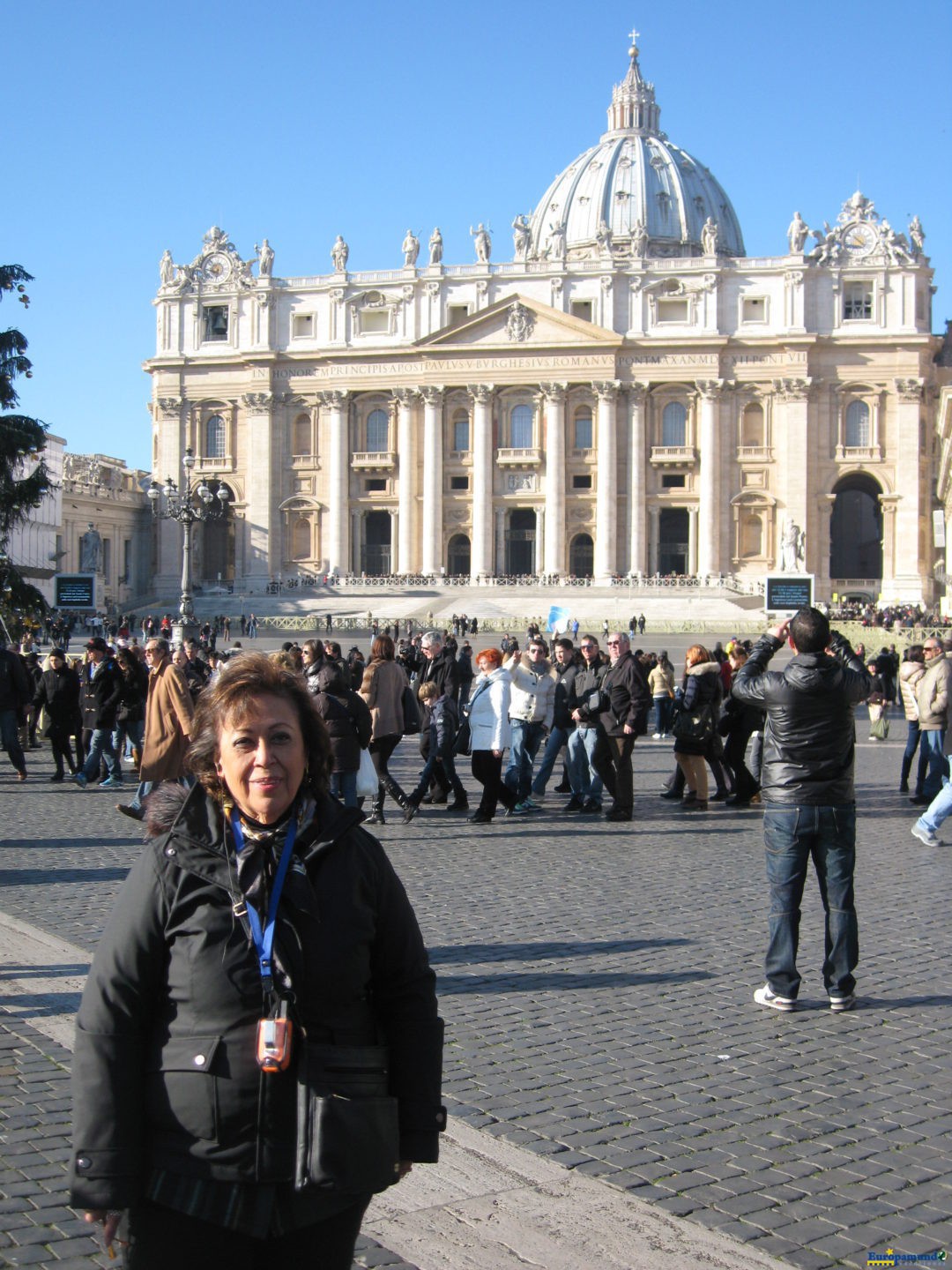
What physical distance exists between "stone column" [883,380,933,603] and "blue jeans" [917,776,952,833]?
2008 inches

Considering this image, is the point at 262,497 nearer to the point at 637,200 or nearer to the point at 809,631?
the point at 637,200

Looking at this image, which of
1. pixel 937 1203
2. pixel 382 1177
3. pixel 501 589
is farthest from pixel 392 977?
pixel 501 589

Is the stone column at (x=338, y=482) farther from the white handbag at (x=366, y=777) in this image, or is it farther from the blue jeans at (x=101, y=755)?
→ the white handbag at (x=366, y=777)

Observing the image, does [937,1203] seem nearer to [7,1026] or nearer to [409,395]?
[7,1026]

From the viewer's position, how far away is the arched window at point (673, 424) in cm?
6309

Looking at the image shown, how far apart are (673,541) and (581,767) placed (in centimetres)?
5190

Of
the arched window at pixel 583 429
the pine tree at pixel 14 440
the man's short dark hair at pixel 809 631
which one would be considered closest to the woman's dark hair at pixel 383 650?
the man's short dark hair at pixel 809 631

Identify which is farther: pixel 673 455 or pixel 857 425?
pixel 673 455

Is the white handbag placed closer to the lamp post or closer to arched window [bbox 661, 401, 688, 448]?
the lamp post

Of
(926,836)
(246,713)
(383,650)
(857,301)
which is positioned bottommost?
(926,836)

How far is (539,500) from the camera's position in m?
63.4

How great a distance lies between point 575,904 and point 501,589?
165 ft

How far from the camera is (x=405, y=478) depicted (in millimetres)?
64750

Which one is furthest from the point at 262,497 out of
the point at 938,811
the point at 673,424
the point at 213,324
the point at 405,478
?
the point at 938,811
